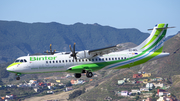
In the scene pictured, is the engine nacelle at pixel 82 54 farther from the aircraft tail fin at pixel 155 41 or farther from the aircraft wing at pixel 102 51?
the aircraft tail fin at pixel 155 41

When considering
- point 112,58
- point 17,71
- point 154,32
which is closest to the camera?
point 17,71

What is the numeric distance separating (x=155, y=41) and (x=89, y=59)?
15.5 metres

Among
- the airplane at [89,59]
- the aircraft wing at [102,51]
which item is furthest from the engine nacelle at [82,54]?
the aircraft wing at [102,51]

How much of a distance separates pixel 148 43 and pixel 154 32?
8.94 ft

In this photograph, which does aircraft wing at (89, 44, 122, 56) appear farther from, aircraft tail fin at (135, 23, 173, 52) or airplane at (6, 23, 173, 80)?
aircraft tail fin at (135, 23, 173, 52)

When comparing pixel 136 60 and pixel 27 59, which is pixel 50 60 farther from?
pixel 136 60

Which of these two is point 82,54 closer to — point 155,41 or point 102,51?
point 102,51

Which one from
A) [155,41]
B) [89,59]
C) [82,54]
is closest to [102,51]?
[82,54]

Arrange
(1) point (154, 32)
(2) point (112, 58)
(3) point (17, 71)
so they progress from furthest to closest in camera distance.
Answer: (1) point (154, 32)
(2) point (112, 58)
(3) point (17, 71)

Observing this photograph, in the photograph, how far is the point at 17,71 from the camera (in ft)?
164

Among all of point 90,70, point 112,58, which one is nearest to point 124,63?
point 112,58

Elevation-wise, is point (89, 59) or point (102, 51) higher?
point (102, 51)

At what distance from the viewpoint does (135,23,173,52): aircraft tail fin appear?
5775 centimetres

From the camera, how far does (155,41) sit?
58.2 m
